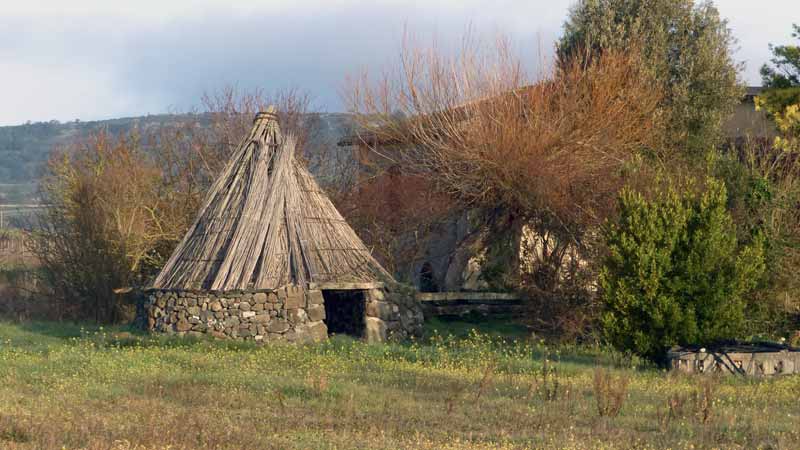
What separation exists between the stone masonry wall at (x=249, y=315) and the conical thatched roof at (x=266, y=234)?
10.9 inches

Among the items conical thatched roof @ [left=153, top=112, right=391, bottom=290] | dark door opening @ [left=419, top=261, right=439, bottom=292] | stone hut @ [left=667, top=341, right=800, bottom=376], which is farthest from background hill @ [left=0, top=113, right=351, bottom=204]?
stone hut @ [left=667, top=341, right=800, bottom=376]

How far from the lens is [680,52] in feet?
101

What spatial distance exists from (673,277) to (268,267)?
27.0ft

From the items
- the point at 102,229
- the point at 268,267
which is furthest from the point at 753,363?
the point at 102,229

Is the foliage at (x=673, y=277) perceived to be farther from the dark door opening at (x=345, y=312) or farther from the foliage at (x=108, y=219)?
the foliage at (x=108, y=219)

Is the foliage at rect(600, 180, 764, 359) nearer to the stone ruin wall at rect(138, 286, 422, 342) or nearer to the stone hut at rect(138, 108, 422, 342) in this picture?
the stone hut at rect(138, 108, 422, 342)

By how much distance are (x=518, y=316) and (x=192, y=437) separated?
16.5 m

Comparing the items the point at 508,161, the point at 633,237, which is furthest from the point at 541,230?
the point at 633,237

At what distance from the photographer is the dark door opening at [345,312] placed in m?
22.8

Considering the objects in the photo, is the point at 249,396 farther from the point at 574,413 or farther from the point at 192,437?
the point at 574,413

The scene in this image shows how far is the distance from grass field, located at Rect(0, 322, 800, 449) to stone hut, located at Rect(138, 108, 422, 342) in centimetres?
114

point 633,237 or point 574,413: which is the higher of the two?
point 633,237

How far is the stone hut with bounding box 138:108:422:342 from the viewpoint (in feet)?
66.4

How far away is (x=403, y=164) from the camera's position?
2884 cm
